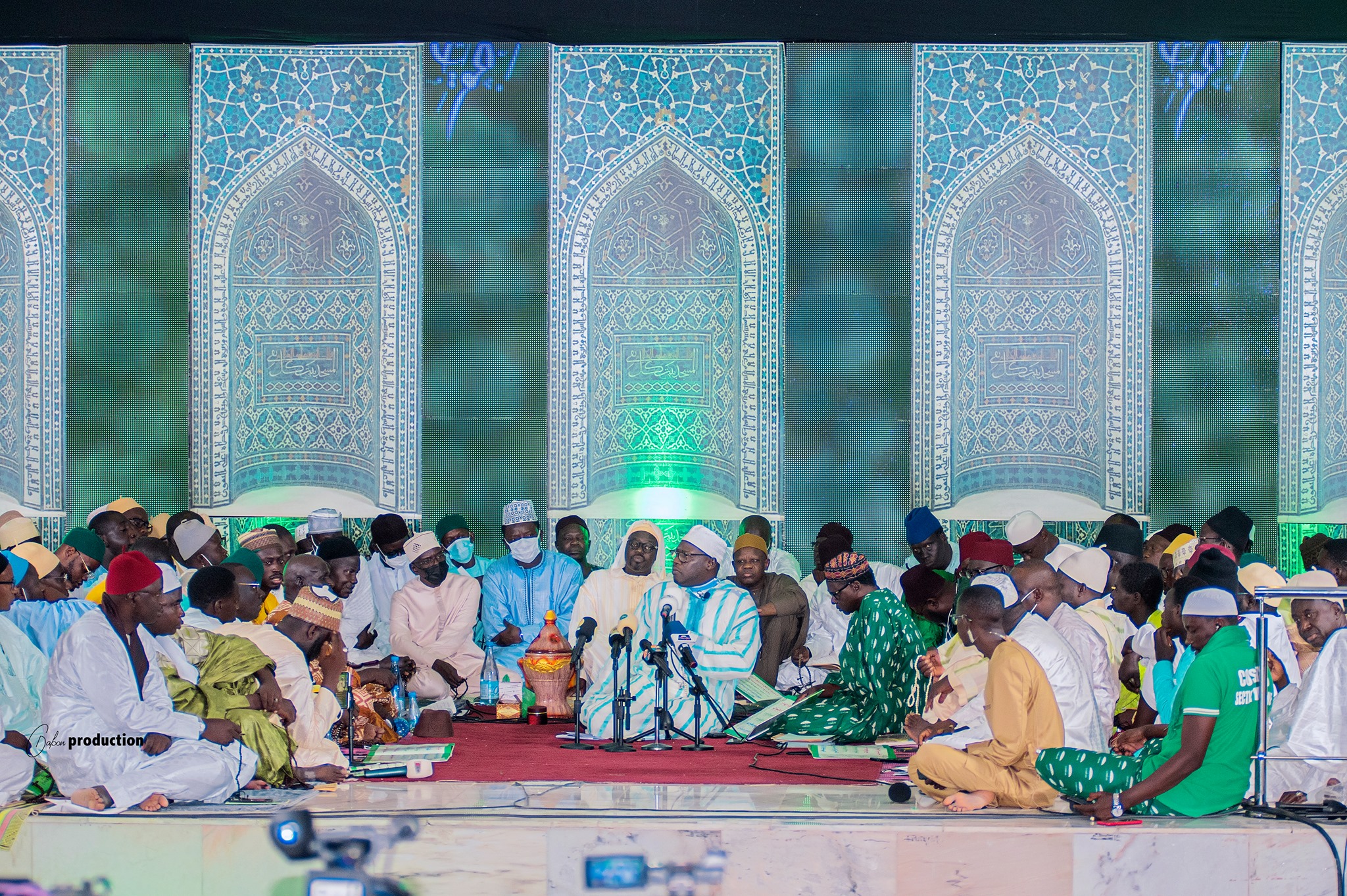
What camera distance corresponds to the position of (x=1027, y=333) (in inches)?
375

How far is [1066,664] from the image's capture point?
497 centimetres

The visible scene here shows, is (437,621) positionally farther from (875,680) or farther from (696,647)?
(875,680)

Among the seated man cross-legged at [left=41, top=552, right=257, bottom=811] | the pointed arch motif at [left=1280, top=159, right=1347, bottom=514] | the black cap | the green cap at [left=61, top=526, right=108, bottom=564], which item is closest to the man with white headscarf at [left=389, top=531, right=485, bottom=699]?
the green cap at [left=61, top=526, right=108, bottom=564]

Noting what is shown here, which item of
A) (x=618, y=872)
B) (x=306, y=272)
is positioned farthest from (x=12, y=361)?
(x=618, y=872)

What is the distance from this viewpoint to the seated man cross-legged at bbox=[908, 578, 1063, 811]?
15.4 feet

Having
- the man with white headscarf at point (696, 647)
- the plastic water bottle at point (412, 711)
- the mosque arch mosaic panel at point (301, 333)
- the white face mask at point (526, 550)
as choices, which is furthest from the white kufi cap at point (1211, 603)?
the mosque arch mosaic panel at point (301, 333)

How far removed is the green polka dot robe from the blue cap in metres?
1.78

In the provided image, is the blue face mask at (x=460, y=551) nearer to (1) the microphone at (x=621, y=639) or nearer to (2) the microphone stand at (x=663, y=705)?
(2) the microphone stand at (x=663, y=705)

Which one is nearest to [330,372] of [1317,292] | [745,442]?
[745,442]

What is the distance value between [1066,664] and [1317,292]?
17.8 feet

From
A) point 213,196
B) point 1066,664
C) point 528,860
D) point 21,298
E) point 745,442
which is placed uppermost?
point 213,196

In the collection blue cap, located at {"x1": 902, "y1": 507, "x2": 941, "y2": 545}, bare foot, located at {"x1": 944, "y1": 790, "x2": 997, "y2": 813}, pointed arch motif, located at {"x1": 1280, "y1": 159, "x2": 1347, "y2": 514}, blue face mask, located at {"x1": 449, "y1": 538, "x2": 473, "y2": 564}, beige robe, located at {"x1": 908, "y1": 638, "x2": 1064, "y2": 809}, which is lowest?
bare foot, located at {"x1": 944, "y1": 790, "x2": 997, "y2": 813}

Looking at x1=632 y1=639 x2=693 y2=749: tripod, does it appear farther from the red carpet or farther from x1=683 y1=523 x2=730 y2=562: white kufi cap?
x1=683 y1=523 x2=730 y2=562: white kufi cap

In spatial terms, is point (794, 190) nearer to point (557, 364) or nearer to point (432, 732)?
point (557, 364)
